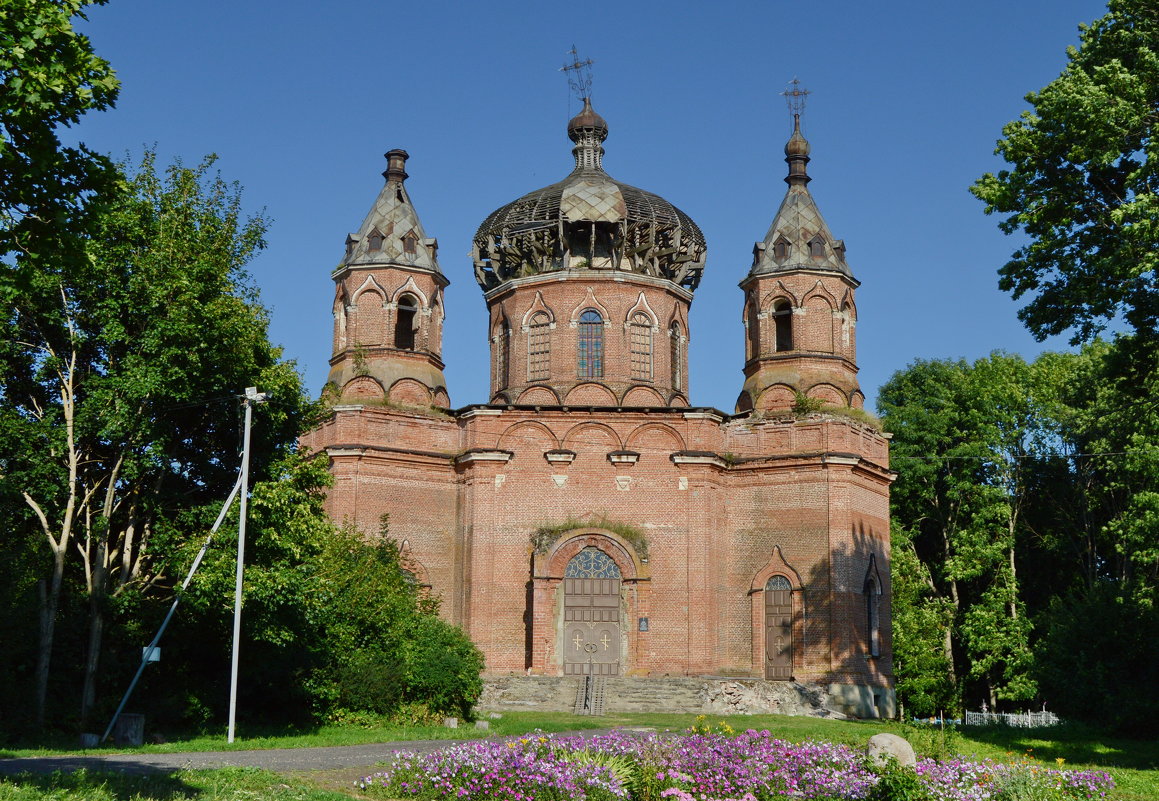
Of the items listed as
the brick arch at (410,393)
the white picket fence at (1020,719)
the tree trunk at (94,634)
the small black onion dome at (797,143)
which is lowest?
the white picket fence at (1020,719)

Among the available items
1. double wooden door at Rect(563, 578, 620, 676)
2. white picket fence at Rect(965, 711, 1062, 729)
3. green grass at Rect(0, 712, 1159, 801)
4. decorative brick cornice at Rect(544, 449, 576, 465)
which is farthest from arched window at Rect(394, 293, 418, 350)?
white picket fence at Rect(965, 711, 1062, 729)

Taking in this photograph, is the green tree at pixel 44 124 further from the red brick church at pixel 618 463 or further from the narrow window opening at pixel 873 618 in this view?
the narrow window opening at pixel 873 618

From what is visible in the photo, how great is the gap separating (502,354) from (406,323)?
316cm

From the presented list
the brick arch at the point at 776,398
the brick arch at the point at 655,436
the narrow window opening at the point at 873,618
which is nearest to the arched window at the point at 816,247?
the brick arch at the point at 776,398

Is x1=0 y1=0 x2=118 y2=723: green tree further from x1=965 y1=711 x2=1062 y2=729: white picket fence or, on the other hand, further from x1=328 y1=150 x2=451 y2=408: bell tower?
x1=965 y1=711 x2=1062 y2=729: white picket fence

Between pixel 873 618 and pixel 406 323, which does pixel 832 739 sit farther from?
pixel 406 323

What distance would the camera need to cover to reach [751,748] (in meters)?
14.4

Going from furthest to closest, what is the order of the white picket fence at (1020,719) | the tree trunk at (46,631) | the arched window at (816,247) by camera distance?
the white picket fence at (1020,719) → the arched window at (816,247) → the tree trunk at (46,631)

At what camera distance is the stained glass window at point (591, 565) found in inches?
1256

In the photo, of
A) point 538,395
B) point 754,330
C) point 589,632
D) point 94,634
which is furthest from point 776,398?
point 94,634

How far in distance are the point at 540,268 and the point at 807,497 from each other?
1062 centimetres

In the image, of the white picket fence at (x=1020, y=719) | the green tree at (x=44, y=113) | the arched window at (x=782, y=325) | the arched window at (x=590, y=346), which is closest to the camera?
the green tree at (x=44, y=113)

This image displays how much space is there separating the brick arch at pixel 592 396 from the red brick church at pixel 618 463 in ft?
0.17

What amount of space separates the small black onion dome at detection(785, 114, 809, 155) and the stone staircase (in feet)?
55.8
